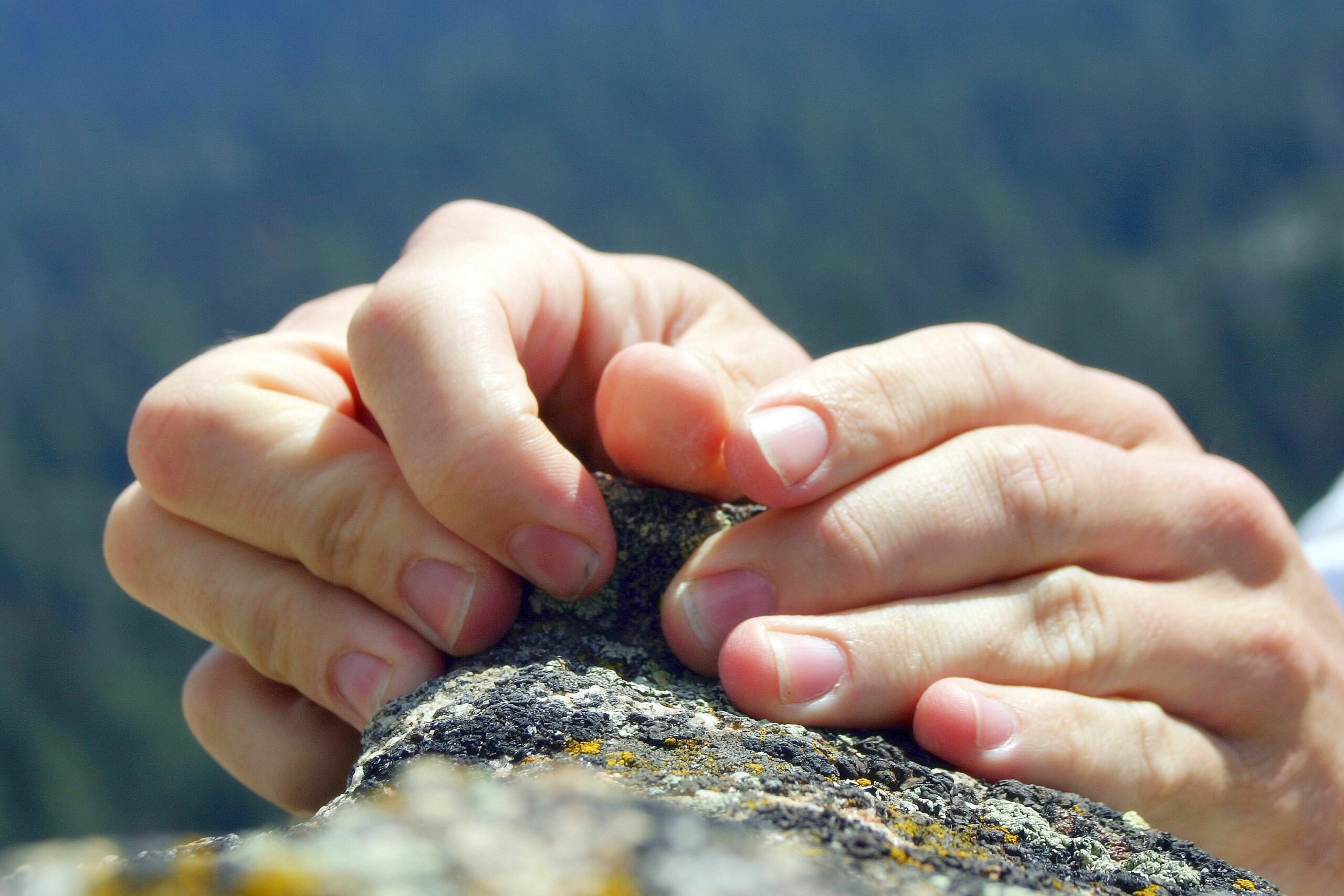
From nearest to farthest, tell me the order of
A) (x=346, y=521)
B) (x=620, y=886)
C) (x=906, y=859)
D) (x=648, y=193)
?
(x=620, y=886)
(x=906, y=859)
(x=346, y=521)
(x=648, y=193)

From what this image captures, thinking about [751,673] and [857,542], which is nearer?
[751,673]

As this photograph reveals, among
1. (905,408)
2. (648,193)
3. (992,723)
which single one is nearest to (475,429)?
(905,408)

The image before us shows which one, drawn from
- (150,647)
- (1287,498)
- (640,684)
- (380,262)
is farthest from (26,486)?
(1287,498)

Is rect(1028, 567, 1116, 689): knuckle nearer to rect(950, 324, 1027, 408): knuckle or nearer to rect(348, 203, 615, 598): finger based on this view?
rect(950, 324, 1027, 408): knuckle

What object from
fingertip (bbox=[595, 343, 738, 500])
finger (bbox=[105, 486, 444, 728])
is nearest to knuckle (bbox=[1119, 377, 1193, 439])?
fingertip (bbox=[595, 343, 738, 500])

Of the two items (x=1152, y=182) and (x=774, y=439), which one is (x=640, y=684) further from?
(x=1152, y=182)

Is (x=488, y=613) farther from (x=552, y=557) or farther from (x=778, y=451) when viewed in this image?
(x=778, y=451)
